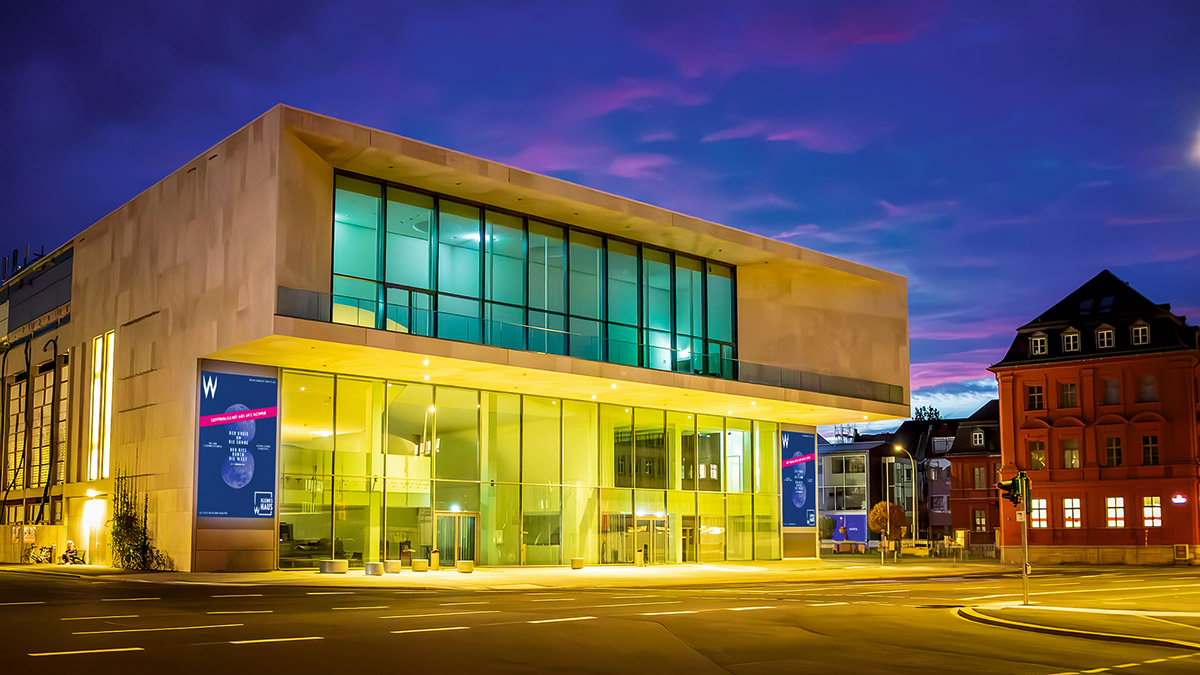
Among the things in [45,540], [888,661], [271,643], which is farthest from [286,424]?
[888,661]

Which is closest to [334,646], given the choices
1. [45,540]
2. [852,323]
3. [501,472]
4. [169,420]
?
[169,420]

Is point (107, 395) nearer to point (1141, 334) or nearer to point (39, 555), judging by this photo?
point (39, 555)

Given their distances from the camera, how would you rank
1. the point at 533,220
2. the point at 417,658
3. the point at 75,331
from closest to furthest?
the point at 417,658
the point at 533,220
the point at 75,331

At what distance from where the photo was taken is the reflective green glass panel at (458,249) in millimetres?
38219

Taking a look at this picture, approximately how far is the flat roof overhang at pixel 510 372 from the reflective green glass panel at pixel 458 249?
2.87 m

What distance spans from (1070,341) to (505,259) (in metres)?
40.2

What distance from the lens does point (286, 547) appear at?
117 ft

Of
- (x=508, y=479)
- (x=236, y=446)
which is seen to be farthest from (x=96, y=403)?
(x=508, y=479)

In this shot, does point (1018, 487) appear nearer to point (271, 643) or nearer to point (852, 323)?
point (271, 643)

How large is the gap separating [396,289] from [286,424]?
17.8ft

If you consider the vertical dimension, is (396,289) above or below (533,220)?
below

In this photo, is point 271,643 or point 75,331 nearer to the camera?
point 271,643

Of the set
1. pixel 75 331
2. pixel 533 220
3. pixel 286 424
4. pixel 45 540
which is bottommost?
pixel 45 540

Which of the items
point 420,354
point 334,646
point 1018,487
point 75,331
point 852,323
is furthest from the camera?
point 852,323
